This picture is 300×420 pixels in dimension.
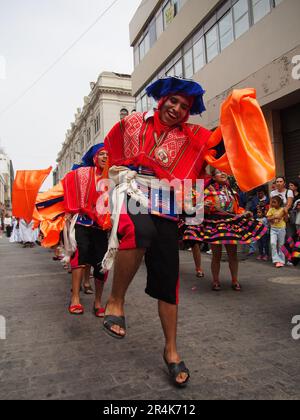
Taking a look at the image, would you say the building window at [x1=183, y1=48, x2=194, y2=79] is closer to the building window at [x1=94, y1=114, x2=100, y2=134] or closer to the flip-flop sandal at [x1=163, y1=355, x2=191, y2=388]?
the flip-flop sandal at [x1=163, y1=355, x2=191, y2=388]

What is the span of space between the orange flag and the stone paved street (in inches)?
46.6

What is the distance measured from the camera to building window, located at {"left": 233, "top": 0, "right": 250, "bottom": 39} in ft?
36.2

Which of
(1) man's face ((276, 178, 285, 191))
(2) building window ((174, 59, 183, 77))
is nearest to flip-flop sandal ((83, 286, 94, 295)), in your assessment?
(1) man's face ((276, 178, 285, 191))

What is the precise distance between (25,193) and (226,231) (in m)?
2.74

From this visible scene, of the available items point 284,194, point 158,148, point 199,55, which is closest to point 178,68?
point 199,55

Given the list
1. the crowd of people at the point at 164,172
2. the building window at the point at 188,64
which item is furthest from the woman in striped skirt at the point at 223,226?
the building window at the point at 188,64

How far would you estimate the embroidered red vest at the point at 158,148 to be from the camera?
2500 mm

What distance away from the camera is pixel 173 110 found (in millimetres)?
2557

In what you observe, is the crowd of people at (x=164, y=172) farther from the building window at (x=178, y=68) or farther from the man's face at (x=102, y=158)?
the building window at (x=178, y=68)

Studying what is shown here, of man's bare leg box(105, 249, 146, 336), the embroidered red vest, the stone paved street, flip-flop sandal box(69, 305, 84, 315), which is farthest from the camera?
flip-flop sandal box(69, 305, 84, 315)

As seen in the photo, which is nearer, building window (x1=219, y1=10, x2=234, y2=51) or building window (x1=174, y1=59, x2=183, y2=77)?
building window (x1=219, y1=10, x2=234, y2=51)

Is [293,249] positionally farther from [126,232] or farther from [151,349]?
[126,232]

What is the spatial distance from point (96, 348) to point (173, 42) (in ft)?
52.0

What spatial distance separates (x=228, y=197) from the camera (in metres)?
5.32
